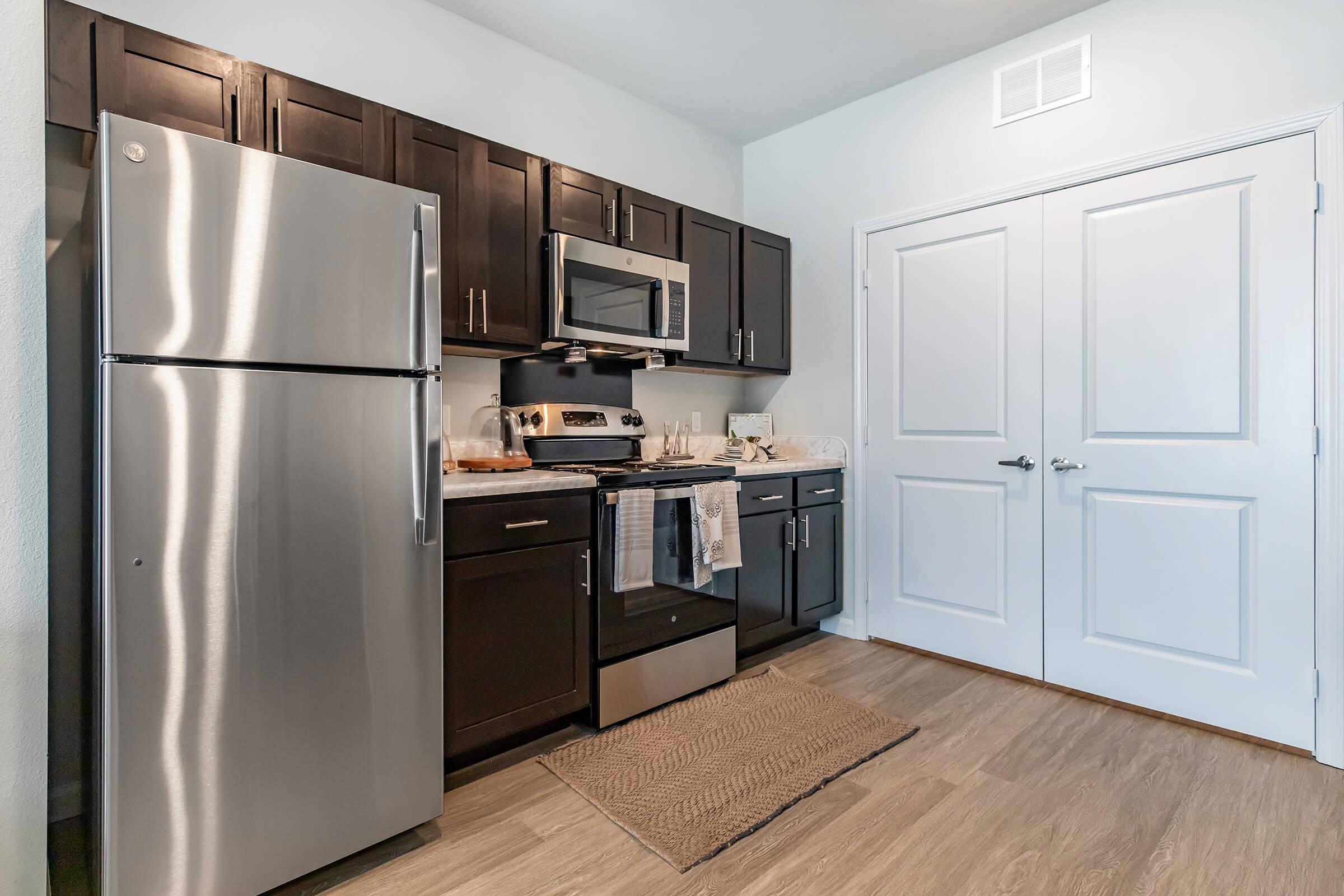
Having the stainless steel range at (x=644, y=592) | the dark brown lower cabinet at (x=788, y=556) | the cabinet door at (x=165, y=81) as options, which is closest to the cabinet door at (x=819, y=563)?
the dark brown lower cabinet at (x=788, y=556)

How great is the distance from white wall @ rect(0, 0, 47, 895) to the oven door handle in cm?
149

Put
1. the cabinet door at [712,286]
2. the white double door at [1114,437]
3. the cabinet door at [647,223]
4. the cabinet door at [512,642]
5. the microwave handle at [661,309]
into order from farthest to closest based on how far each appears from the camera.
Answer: the cabinet door at [712,286]
the microwave handle at [661,309]
the cabinet door at [647,223]
the white double door at [1114,437]
the cabinet door at [512,642]

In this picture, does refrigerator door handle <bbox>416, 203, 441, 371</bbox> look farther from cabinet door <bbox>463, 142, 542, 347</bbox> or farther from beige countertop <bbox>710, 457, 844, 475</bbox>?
beige countertop <bbox>710, 457, 844, 475</bbox>

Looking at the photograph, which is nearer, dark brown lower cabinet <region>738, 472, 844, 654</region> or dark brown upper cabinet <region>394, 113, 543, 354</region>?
dark brown upper cabinet <region>394, 113, 543, 354</region>

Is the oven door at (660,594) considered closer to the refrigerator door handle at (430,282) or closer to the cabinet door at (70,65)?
the refrigerator door handle at (430,282)

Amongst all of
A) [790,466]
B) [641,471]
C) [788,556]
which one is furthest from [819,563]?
[641,471]

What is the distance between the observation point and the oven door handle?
244 cm

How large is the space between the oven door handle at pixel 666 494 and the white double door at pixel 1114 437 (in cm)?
124

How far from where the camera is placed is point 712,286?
3402 millimetres

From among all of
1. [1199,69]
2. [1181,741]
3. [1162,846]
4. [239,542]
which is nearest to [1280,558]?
[1181,741]

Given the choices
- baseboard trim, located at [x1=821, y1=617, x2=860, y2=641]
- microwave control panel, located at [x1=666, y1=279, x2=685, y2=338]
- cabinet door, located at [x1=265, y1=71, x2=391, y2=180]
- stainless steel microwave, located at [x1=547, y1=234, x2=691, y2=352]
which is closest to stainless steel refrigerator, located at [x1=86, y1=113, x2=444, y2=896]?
cabinet door, located at [x1=265, y1=71, x2=391, y2=180]

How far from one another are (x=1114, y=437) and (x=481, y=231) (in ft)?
8.46

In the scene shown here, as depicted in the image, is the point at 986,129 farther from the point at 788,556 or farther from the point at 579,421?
the point at 579,421

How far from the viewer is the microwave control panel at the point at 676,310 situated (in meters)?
3.15
